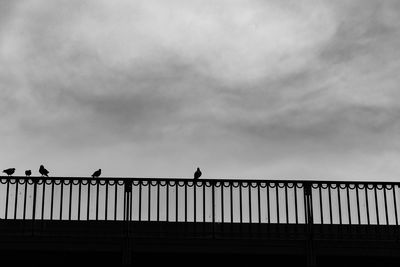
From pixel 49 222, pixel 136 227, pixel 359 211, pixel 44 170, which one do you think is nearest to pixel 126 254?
pixel 136 227

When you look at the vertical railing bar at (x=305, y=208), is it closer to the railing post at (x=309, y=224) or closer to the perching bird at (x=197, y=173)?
the railing post at (x=309, y=224)

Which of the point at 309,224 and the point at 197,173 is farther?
the point at 197,173

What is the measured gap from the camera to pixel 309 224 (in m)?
19.4

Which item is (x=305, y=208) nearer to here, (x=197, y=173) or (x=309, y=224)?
(x=309, y=224)

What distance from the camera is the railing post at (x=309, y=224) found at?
19.2 metres

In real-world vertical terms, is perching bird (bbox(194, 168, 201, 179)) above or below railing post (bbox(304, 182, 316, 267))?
above

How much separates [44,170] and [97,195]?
2.81 meters

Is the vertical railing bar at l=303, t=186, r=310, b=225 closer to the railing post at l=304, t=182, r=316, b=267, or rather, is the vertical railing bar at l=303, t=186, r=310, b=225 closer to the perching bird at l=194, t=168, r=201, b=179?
the railing post at l=304, t=182, r=316, b=267

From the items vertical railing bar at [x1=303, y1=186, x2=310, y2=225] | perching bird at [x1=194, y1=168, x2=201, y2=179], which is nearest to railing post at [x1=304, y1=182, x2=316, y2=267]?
vertical railing bar at [x1=303, y1=186, x2=310, y2=225]

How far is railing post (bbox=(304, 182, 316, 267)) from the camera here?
19.2 meters

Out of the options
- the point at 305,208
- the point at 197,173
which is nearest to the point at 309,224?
the point at 305,208

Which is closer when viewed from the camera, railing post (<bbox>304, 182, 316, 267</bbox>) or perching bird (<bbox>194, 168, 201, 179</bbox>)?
railing post (<bbox>304, 182, 316, 267</bbox>)

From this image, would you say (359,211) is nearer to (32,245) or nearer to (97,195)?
(97,195)

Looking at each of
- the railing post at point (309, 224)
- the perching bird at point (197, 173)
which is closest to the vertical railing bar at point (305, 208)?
the railing post at point (309, 224)
